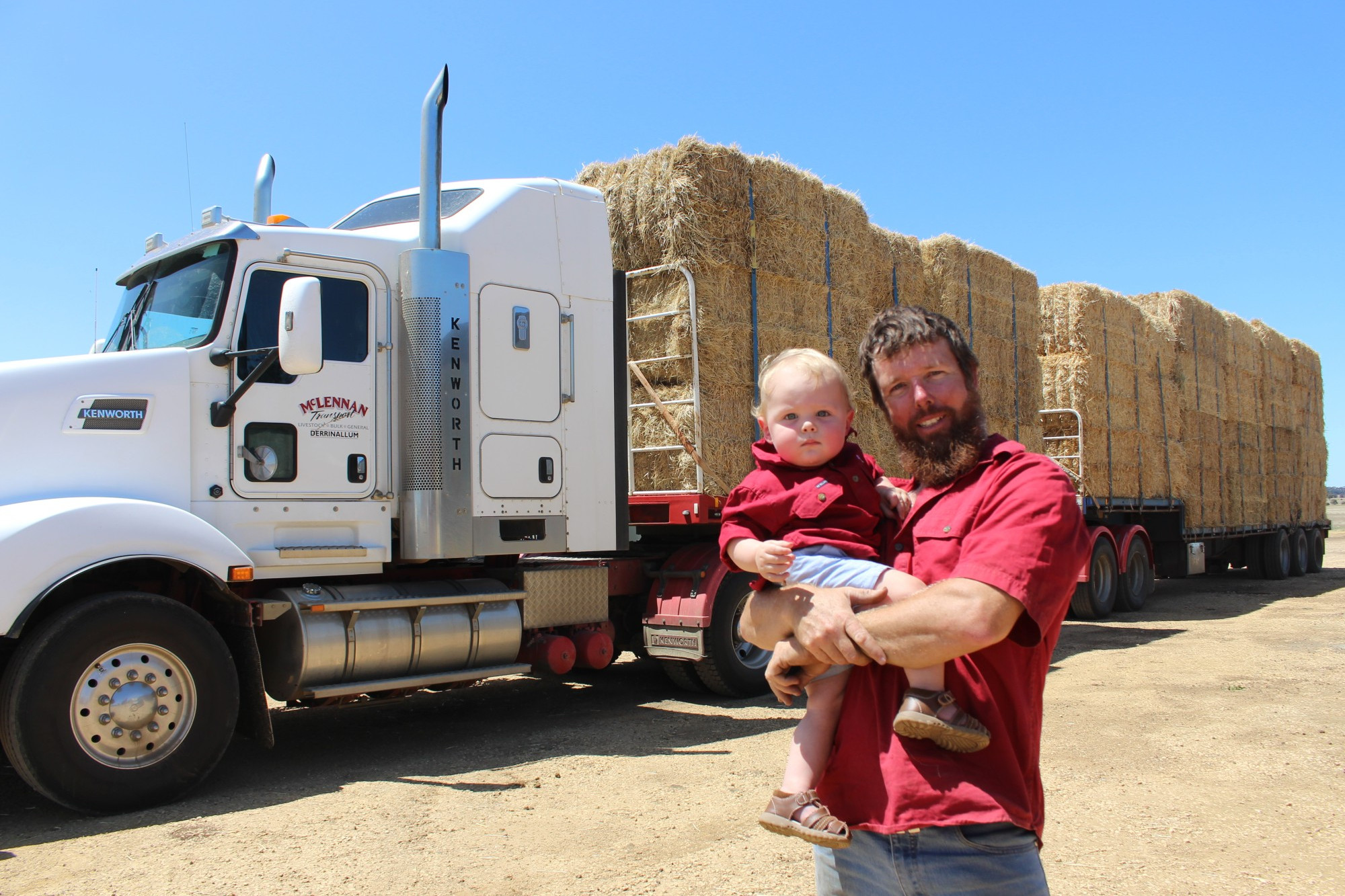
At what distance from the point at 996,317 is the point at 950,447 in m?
10.3

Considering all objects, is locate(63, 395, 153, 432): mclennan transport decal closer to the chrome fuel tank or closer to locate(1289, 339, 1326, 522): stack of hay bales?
the chrome fuel tank

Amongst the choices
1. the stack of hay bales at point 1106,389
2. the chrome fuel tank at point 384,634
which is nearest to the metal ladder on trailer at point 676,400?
the chrome fuel tank at point 384,634

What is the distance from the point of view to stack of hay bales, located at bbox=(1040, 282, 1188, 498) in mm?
14477

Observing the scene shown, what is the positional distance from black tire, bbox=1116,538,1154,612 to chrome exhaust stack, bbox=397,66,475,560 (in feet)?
37.4

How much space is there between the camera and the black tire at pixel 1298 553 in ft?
70.4

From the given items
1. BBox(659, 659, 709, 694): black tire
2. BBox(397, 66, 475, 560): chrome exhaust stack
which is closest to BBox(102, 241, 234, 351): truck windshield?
BBox(397, 66, 475, 560): chrome exhaust stack

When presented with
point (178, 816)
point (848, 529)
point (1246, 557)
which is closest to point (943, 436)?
point (848, 529)

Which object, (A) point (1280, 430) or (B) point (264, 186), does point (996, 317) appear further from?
(A) point (1280, 430)

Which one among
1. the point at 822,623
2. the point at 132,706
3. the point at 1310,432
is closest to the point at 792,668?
the point at 822,623

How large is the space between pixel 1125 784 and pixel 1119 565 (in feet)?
32.1

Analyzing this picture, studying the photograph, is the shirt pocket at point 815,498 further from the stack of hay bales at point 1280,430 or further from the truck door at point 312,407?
the stack of hay bales at point 1280,430

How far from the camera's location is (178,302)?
19.7 feet

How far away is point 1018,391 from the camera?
1186 centimetres

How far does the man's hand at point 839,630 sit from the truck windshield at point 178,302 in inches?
196
